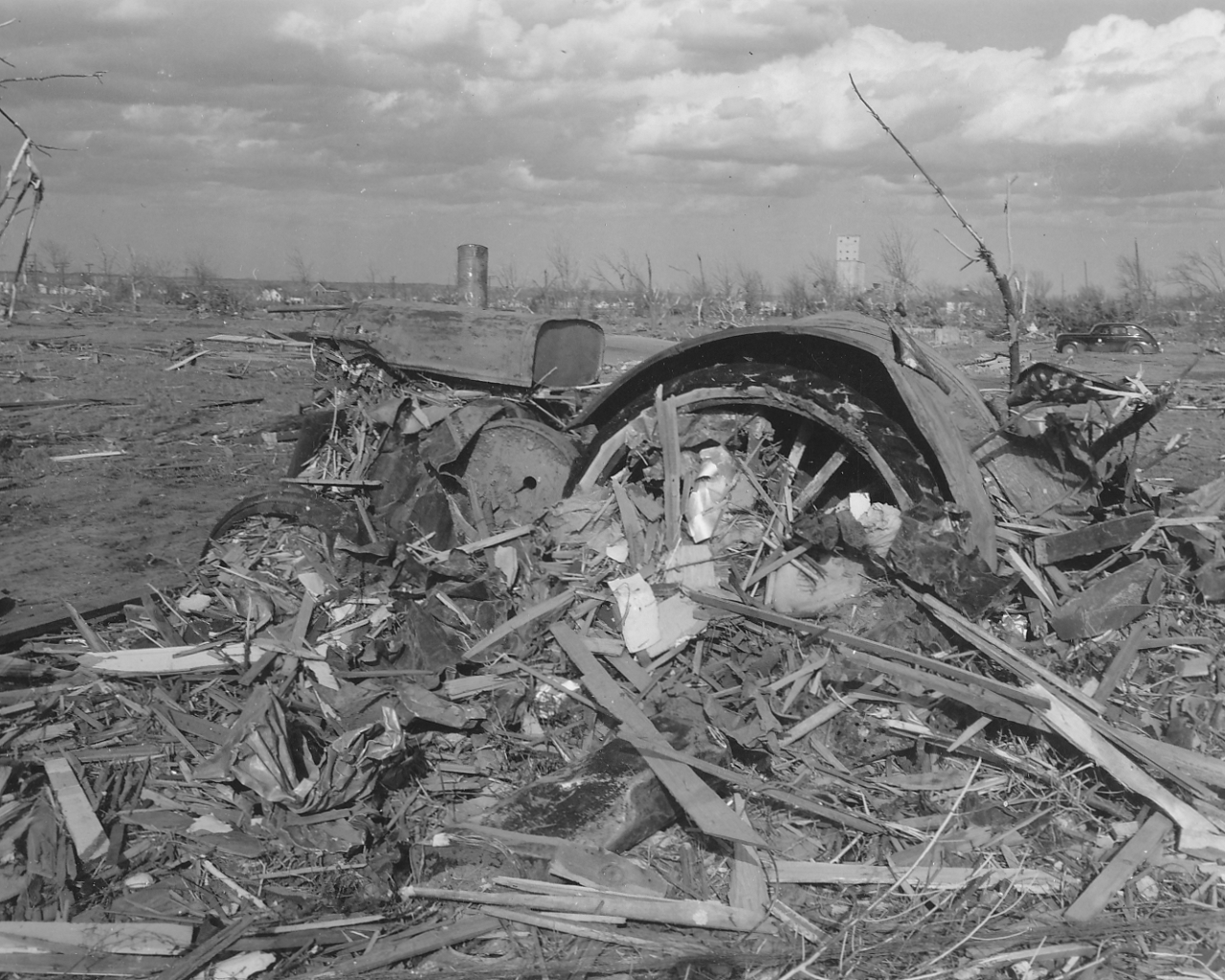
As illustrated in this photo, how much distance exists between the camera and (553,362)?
20.7ft

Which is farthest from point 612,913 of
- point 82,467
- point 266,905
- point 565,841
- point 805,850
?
point 82,467

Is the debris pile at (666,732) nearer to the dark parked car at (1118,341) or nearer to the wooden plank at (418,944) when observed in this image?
the wooden plank at (418,944)

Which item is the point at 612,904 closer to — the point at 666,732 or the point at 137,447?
the point at 666,732

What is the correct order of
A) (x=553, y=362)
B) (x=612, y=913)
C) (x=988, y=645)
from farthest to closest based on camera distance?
(x=553, y=362)
(x=988, y=645)
(x=612, y=913)

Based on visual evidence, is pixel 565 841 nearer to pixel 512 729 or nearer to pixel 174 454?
pixel 512 729

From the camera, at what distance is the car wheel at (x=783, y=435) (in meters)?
4.32

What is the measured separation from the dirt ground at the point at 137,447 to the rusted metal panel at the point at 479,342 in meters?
1.85

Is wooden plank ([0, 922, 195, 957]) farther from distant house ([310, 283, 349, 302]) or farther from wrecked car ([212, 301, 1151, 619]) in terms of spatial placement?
distant house ([310, 283, 349, 302])

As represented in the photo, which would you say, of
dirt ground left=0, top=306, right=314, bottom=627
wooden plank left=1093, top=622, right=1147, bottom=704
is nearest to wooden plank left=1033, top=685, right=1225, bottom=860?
wooden plank left=1093, top=622, right=1147, bottom=704

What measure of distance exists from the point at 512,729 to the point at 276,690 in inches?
42.1

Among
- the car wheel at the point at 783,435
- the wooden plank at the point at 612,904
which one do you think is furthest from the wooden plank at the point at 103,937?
the car wheel at the point at 783,435

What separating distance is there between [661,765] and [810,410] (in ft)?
5.83

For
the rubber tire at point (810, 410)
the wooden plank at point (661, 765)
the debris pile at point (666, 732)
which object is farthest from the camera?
the rubber tire at point (810, 410)

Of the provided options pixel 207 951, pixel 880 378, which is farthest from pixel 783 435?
pixel 207 951
